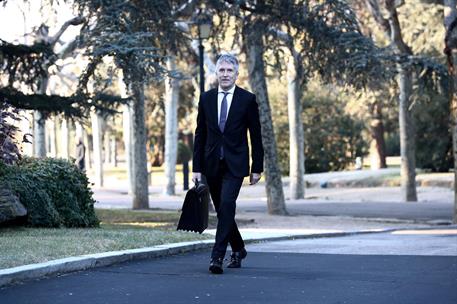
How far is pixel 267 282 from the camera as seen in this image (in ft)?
30.6

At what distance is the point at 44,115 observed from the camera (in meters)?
17.6

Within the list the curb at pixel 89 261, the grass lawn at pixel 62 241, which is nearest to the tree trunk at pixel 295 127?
the grass lawn at pixel 62 241

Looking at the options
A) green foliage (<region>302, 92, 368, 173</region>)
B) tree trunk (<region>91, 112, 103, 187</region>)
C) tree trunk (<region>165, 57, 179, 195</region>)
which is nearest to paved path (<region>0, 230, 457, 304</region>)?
tree trunk (<region>165, 57, 179, 195</region>)

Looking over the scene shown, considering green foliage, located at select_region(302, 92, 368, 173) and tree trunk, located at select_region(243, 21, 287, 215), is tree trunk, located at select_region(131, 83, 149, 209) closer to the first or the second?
tree trunk, located at select_region(243, 21, 287, 215)

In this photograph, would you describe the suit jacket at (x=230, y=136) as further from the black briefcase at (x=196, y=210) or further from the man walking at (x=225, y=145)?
the black briefcase at (x=196, y=210)

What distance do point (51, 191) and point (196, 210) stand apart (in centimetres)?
512

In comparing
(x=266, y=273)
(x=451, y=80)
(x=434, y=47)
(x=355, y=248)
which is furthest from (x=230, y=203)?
(x=434, y=47)

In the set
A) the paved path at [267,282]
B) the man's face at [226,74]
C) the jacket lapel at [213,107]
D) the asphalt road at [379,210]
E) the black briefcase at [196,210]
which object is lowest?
the asphalt road at [379,210]

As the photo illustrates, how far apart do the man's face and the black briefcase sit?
3.55 ft

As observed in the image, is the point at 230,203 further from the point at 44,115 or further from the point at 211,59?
→ the point at 211,59

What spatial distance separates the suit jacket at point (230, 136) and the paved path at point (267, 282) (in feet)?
3.51

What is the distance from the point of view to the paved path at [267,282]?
827cm

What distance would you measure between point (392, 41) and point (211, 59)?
755 centimetres

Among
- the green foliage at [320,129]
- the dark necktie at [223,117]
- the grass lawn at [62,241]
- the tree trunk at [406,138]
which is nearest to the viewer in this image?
the dark necktie at [223,117]
